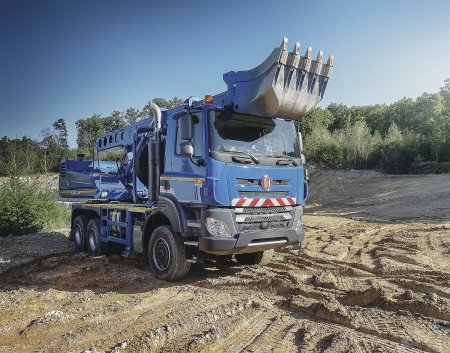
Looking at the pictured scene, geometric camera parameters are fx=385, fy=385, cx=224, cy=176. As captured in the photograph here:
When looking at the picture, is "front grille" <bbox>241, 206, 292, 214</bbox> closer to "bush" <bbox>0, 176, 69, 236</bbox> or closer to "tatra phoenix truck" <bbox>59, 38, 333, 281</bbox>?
"tatra phoenix truck" <bbox>59, 38, 333, 281</bbox>

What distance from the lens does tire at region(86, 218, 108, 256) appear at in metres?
9.43

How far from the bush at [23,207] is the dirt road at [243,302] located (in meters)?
3.41

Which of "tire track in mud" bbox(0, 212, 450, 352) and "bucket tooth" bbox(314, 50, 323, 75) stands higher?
"bucket tooth" bbox(314, 50, 323, 75)

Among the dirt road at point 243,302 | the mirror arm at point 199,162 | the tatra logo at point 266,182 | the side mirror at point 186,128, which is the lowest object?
the dirt road at point 243,302

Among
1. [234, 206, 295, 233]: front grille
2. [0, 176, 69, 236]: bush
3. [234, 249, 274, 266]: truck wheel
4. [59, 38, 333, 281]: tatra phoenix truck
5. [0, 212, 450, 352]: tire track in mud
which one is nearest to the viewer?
[0, 212, 450, 352]: tire track in mud

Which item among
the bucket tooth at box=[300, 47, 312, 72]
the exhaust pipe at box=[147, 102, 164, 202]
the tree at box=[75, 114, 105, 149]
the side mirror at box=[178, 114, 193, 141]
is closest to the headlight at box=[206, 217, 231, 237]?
the side mirror at box=[178, 114, 193, 141]

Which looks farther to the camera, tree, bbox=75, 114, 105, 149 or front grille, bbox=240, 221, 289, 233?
tree, bbox=75, 114, 105, 149

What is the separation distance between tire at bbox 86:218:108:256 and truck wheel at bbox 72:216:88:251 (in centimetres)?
23

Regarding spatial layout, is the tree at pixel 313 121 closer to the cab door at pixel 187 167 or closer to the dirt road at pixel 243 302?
the dirt road at pixel 243 302

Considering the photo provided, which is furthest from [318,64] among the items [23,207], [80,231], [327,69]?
[23,207]

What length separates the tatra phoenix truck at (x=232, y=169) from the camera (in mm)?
5980

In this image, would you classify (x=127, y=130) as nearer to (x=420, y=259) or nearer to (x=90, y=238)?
(x=90, y=238)

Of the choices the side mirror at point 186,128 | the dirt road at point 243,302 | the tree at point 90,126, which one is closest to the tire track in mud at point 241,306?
the dirt road at point 243,302

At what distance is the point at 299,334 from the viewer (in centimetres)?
434
